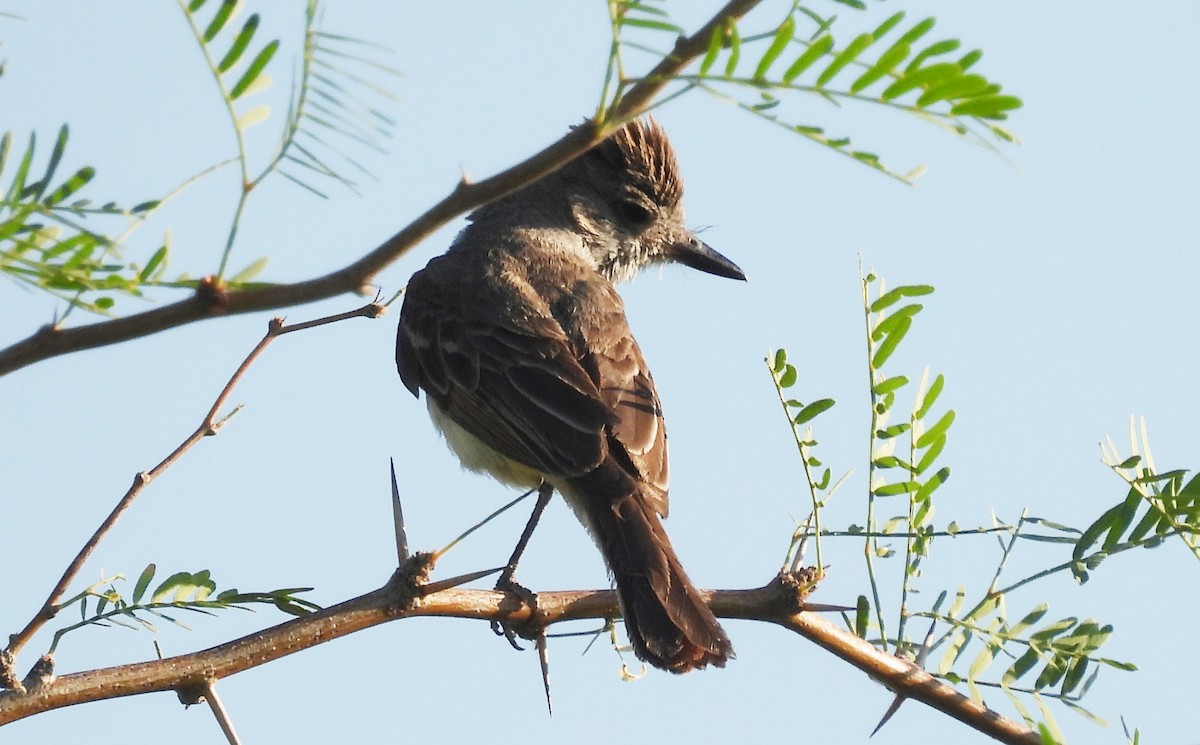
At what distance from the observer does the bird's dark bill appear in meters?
7.38

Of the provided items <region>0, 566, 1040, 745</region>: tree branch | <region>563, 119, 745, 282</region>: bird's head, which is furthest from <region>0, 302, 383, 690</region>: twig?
<region>563, 119, 745, 282</region>: bird's head

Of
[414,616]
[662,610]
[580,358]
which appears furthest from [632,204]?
[414,616]

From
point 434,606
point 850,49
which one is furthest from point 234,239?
point 434,606

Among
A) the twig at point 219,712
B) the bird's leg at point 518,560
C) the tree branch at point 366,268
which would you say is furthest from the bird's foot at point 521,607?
the tree branch at point 366,268

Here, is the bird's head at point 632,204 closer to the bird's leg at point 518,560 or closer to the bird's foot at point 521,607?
the bird's leg at point 518,560

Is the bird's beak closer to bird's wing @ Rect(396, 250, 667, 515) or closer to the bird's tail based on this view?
bird's wing @ Rect(396, 250, 667, 515)

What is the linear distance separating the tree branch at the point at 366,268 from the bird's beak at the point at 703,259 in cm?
567

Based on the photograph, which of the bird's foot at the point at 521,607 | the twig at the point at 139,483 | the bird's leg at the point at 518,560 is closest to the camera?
the twig at the point at 139,483

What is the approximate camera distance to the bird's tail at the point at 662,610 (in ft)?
13.3

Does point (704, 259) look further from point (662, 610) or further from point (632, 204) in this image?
point (662, 610)

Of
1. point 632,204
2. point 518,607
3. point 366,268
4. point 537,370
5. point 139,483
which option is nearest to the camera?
point 366,268

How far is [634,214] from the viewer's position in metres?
7.30

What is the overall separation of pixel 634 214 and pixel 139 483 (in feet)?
15.0

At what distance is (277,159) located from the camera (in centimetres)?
177
